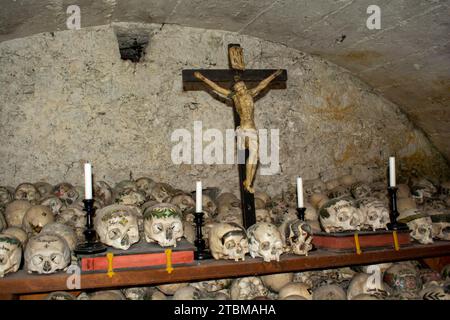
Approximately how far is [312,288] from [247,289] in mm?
561

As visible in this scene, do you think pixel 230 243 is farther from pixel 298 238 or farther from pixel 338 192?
pixel 338 192

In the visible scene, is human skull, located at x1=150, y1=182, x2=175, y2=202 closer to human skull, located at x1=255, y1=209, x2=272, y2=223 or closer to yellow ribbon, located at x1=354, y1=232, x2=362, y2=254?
human skull, located at x1=255, y1=209, x2=272, y2=223

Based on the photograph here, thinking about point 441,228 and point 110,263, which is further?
point 441,228

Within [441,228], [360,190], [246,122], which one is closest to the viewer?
[246,122]

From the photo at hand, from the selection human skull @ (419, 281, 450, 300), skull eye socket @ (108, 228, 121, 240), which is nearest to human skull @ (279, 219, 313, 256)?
human skull @ (419, 281, 450, 300)

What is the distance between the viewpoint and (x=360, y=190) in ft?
14.6

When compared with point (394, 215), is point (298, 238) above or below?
below

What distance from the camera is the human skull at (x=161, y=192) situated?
156 inches

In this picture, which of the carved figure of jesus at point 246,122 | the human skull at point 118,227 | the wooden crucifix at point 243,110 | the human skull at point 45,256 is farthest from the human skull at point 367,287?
the human skull at point 45,256

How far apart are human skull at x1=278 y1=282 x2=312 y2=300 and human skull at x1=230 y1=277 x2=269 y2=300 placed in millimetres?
157

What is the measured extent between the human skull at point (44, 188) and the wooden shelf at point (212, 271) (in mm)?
1377

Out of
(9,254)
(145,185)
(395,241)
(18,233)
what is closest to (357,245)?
(395,241)

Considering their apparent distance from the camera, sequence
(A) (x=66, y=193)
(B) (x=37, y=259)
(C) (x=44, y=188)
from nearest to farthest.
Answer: (B) (x=37, y=259)
(A) (x=66, y=193)
(C) (x=44, y=188)
